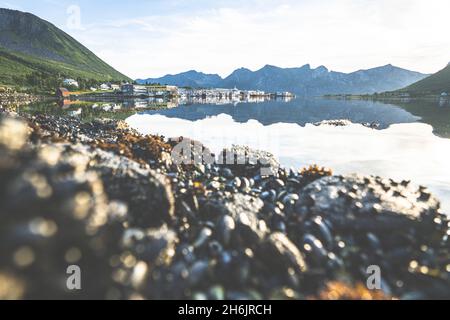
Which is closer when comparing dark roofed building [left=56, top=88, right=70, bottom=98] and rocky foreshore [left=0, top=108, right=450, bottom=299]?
rocky foreshore [left=0, top=108, right=450, bottom=299]

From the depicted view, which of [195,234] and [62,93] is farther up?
[62,93]

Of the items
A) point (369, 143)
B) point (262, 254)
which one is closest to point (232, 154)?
point (262, 254)

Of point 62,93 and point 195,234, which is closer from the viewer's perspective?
point 195,234

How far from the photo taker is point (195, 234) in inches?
305

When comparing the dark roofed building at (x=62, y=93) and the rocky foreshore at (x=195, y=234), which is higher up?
the dark roofed building at (x=62, y=93)

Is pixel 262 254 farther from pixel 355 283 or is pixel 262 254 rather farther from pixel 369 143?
pixel 369 143

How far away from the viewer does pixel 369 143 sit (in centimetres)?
2630

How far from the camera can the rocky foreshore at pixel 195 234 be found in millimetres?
4867

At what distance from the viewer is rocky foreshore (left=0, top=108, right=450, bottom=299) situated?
16.0ft

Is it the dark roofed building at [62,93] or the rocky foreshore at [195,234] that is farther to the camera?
the dark roofed building at [62,93]

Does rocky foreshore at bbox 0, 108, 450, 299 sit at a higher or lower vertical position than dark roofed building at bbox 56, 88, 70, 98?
lower
